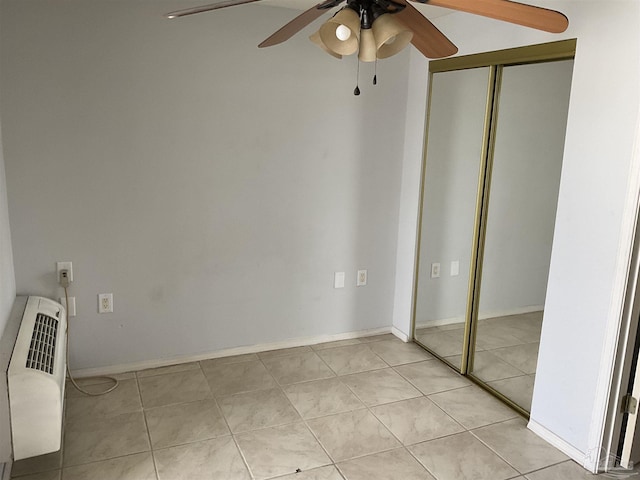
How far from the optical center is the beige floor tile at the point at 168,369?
3.23m

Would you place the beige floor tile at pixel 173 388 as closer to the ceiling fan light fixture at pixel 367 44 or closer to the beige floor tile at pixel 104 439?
the beige floor tile at pixel 104 439

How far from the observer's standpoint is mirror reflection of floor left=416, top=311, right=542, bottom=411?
9.52ft

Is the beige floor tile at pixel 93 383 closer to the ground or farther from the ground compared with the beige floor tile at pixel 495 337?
closer to the ground

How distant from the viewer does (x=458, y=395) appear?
3.11 metres

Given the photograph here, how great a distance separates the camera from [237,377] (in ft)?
10.6

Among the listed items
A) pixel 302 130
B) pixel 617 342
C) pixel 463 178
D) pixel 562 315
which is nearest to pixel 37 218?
pixel 302 130

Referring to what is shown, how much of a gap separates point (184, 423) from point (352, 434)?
0.86 meters

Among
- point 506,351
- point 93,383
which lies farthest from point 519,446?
point 93,383

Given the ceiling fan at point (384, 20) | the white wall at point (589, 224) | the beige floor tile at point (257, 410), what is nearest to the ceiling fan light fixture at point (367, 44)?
the ceiling fan at point (384, 20)

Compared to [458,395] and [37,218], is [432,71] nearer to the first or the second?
[458,395]

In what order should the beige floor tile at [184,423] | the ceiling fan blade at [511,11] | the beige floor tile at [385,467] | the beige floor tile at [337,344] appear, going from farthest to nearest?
the beige floor tile at [337,344] < the beige floor tile at [184,423] < the beige floor tile at [385,467] < the ceiling fan blade at [511,11]

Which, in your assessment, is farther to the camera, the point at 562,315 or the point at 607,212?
the point at 562,315

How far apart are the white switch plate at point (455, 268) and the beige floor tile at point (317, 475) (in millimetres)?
1483

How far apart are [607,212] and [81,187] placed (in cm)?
261
